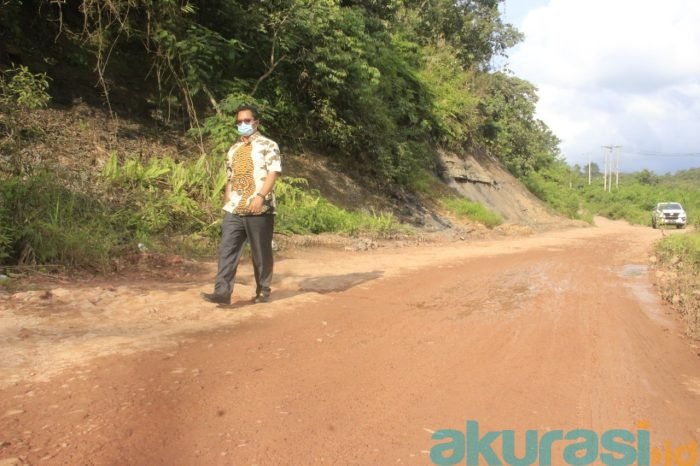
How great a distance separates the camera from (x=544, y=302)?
21.3 ft

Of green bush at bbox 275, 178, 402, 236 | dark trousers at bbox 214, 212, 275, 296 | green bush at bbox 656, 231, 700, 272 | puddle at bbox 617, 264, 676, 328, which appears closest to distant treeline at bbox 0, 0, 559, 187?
green bush at bbox 275, 178, 402, 236

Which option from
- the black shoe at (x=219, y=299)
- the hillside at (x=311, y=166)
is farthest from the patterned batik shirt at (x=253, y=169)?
the hillside at (x=311, y=166)

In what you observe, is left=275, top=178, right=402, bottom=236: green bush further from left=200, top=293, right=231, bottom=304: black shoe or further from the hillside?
left=200, top=293, right=231, bottom=304: black shoe

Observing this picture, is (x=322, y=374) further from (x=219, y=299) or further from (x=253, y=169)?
(x=253, y=169)

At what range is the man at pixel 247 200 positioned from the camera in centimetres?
545

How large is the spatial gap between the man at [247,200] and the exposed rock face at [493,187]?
1767 cm

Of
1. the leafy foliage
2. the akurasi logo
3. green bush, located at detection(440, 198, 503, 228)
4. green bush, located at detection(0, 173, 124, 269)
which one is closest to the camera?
the akurasi logo

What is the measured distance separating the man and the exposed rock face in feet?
58.0

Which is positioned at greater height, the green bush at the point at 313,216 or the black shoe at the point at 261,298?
the green bush at the point at 313,216

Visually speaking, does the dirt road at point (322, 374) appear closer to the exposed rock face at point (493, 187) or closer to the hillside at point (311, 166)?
the hillside at point (311, 166)

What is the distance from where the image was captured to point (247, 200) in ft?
17.9

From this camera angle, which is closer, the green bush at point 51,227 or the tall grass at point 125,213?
the green bush at point 51,227

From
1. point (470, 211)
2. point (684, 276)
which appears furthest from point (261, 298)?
point (470, 211)

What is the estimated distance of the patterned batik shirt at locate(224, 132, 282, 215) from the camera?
18.0 ft
